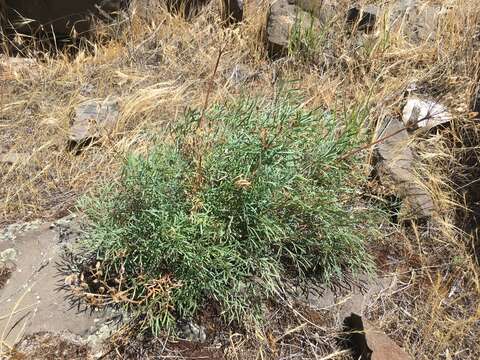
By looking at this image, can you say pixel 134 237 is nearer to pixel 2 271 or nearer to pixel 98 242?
pixel 98 242

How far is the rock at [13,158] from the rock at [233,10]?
1.98 metres

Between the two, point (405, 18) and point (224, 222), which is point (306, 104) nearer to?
point (405, 18)

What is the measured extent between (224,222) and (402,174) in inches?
47.1

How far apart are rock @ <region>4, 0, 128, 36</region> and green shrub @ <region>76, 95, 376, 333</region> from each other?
226 centimetres

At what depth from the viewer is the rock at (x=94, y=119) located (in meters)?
3.42

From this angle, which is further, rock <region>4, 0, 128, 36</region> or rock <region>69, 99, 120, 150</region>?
rock <region>4, 0, 128, 36</region>

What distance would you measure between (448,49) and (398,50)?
36cm

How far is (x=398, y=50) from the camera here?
3893mm

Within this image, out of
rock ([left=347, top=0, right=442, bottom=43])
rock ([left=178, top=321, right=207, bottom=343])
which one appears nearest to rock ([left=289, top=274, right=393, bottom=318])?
rock ([left=178, top=321, right=207, bottom=343])

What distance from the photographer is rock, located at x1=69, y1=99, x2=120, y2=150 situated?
3.42 m

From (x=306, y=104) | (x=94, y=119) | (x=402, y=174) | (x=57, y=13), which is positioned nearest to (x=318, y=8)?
(x=306, y=104)

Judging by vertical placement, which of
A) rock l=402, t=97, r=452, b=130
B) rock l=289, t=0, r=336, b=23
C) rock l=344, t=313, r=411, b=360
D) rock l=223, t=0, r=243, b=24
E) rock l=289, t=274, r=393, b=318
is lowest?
rock l=289, t=274, r=393, b=318

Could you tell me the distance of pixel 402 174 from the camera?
121 inches

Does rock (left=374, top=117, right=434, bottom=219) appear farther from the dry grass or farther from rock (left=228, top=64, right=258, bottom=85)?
rock (left=228, top=64, right=258, bottom=85)
